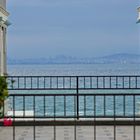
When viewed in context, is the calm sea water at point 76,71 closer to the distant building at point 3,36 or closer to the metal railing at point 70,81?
the metal railing at point 70,81

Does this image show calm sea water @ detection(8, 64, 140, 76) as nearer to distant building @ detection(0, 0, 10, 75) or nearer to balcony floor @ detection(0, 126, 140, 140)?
distant building @ detection(0, 0, 10, 75)

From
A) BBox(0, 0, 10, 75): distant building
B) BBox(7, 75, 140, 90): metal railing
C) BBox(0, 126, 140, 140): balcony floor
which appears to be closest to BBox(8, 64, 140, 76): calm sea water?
BBox(7, 75, 140, 90): metal railing

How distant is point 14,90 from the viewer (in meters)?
12.8

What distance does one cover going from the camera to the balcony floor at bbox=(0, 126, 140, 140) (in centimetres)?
839

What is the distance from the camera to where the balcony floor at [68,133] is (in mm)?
8388

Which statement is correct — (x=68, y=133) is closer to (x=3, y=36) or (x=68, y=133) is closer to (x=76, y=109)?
(x=76, y=109)

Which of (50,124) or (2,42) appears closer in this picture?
(50,124)

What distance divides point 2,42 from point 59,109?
6.88 ft

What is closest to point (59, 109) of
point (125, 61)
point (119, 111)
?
point (119, 111)

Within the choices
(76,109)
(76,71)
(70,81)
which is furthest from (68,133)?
(76,71)

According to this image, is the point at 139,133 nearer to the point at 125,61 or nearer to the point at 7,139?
the point at 7,139

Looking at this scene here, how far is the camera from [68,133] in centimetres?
882

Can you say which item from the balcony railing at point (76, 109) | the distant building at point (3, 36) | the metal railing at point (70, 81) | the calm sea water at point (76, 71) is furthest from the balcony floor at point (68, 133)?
the calm sea water at point (76, 71)

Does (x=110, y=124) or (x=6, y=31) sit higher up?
(x=6, y=31)
